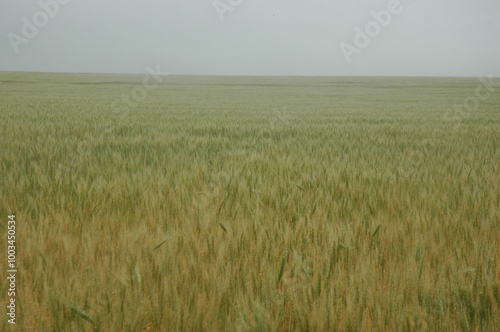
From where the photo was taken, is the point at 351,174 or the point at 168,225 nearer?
the point at 168,225

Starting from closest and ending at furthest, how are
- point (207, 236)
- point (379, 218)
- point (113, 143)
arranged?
point (207, 236) → point (379, 218) → point (113, 143)

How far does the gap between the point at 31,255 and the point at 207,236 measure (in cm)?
79

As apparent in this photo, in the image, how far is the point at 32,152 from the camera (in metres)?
4.59

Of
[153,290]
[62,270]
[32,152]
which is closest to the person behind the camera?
[153,290]

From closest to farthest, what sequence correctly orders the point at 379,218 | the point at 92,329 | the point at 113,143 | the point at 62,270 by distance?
the point at 92,329 < the point at 62,270 < the point at 379,218 < the point at 113,143

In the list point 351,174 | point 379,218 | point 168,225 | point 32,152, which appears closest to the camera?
point 168,225

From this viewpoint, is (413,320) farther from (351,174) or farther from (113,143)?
(113,143)

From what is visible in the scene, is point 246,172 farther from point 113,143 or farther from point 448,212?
point 113,143

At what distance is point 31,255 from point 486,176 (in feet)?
12.4

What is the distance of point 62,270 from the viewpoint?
1741mm

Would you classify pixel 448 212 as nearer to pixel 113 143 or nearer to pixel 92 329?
pixel 92 329

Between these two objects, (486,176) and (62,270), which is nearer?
(62,270)

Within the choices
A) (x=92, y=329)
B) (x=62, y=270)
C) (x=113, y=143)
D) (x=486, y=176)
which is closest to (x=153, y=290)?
(x=92, y=329)

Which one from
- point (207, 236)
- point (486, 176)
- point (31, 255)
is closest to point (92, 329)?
point (31, 255)
